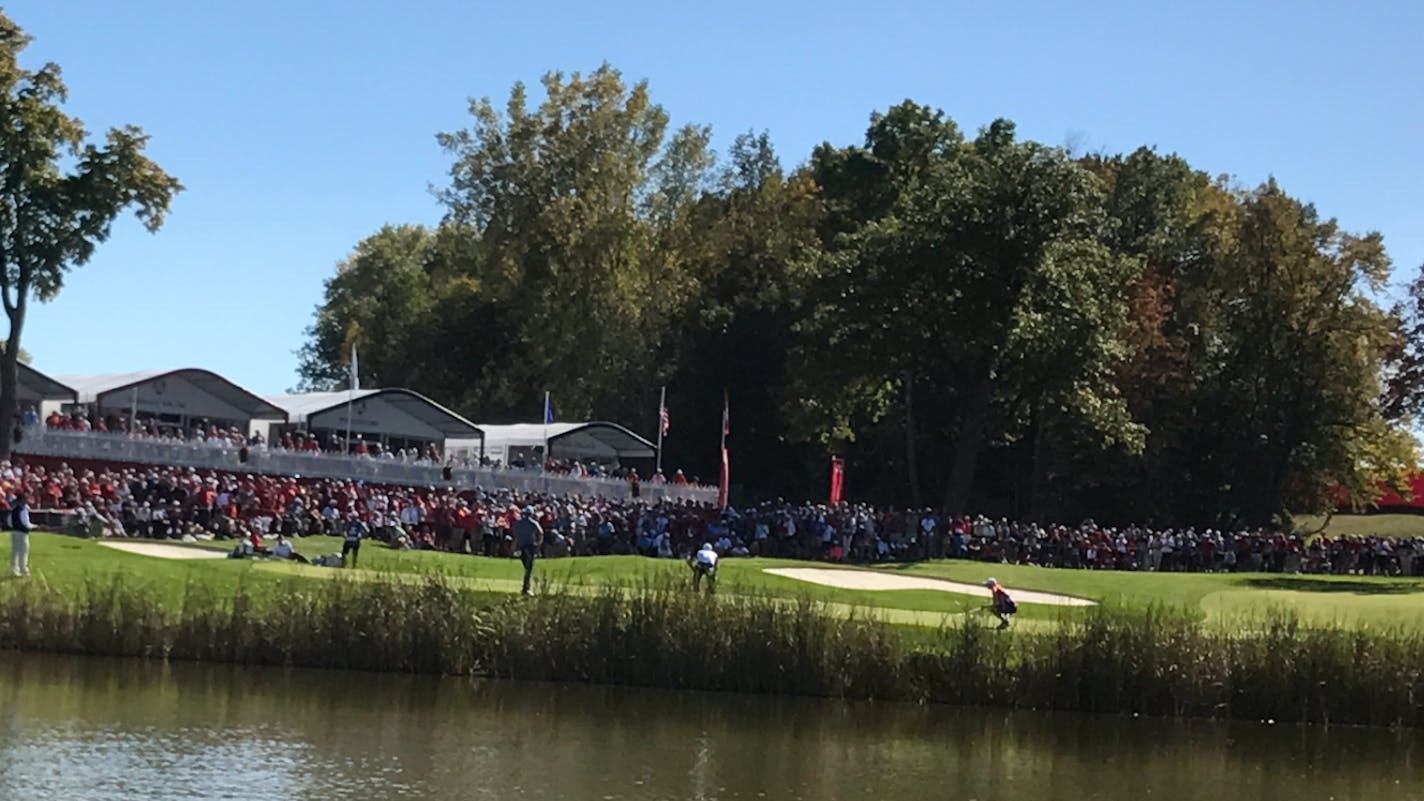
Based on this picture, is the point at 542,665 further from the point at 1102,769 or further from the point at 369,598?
the point at 1102,769

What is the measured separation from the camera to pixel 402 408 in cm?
6612

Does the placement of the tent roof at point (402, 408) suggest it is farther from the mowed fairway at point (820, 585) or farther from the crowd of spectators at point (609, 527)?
the mowed fairway at point (820, 585)

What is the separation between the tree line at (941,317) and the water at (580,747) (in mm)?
28948

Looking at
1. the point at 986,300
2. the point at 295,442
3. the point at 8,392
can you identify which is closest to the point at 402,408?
the point at 295,442

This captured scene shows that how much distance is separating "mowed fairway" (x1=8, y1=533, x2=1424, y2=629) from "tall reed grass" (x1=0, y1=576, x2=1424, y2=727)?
2.37 feet

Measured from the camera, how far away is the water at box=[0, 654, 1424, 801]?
19766mm

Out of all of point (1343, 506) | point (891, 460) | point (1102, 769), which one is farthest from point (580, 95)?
point (1102, 769)

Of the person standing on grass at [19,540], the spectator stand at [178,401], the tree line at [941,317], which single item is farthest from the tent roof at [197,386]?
the person standing on grass at [19,540]

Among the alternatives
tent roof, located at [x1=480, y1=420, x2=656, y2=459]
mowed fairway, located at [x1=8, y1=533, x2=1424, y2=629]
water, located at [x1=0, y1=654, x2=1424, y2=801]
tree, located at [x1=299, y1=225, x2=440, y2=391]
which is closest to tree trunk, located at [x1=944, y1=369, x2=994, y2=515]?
mowed fairway, located at [x1=8, y1=533, x2=1424, y2=629]

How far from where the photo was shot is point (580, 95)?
78.8 m

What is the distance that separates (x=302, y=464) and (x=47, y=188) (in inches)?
434

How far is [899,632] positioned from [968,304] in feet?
92.5

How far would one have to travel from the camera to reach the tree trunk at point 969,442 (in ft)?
187

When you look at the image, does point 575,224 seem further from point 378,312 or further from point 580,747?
point 580,747
